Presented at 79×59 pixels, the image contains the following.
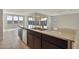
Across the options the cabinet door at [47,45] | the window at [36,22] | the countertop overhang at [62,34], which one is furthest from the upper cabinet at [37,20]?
the cabinet door at [47,45]

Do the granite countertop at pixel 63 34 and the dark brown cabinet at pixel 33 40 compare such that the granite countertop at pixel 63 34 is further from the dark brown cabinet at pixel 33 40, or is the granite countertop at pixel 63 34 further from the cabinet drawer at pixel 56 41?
the dark brown cabinet at pixel 33 40

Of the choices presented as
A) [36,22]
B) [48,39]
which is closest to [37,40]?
[48,39]

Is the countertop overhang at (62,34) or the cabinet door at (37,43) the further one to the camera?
the cabinet door at (37,43)

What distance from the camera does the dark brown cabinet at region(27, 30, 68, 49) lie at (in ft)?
5.84

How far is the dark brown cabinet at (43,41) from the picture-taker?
1781 millimetres

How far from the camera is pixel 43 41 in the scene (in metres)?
1.88

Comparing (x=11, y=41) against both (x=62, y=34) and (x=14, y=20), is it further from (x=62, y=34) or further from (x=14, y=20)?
(x=62, y=34)

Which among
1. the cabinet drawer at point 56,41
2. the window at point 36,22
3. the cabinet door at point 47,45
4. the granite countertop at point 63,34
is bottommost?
the cabinet door at point 47,45

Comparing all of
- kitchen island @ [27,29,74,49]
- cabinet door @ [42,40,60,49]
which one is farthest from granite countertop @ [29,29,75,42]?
cabinet door @ [42,40,60,49]

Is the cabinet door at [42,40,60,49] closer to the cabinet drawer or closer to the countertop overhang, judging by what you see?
the cabinet drawer
